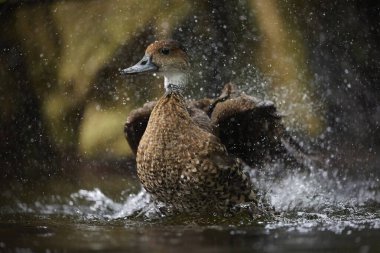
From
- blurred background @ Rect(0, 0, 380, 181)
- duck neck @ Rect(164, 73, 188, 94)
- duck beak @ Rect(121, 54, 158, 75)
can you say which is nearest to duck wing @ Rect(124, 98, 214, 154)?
duck neck @ Rect(164, 73, 188, 94)

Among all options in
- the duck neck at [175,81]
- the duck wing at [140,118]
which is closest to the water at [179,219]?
the duck wing at [140,118]

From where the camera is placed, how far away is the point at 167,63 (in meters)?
5.38

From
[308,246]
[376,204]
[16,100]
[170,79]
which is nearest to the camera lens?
[308,246]

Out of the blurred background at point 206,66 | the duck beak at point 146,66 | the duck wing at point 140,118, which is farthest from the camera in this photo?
the blurred background at point 206,66

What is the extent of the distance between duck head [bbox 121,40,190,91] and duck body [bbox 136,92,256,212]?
0.94 ft

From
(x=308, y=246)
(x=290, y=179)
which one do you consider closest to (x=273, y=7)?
(x=290, y=179)

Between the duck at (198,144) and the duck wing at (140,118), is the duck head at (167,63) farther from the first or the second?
the duck wing at (140,118)

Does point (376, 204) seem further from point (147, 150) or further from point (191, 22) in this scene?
point (191, 22)

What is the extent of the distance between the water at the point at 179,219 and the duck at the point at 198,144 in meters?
0.17

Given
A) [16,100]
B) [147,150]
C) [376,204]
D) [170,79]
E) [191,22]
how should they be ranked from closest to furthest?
[147,150] → [170,79] → [376,204] → [16,100] → [191,22]

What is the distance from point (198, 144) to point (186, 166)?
0.15m

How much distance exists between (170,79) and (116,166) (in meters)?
2.07

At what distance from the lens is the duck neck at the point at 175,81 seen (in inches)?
211

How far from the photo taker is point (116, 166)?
24.0 ft
